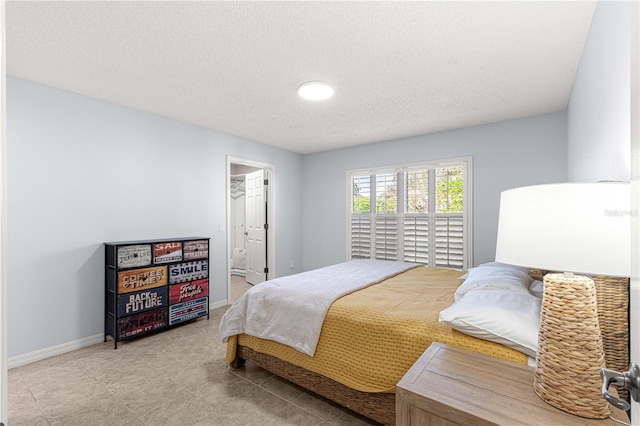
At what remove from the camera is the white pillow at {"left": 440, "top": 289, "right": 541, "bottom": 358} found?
1.37m

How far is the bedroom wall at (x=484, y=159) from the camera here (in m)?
3.38

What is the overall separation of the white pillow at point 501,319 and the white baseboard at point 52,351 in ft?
10.8

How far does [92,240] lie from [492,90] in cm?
418

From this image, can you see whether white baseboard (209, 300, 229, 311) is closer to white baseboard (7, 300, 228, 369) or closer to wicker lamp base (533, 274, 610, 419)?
white baseboard (7, 300, 228, 369)

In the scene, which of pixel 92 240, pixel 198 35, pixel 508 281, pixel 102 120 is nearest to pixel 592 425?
pixel 508 281

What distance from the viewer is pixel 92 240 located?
296cm

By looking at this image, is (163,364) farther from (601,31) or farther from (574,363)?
(601,31)

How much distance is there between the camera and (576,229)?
832mm

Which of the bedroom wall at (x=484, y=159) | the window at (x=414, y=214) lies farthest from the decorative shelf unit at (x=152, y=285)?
the window at (x=414, y=214)

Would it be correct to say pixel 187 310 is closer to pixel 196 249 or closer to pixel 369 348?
pixel 196 249

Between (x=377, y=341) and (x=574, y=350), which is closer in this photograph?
(x=574, y=350)

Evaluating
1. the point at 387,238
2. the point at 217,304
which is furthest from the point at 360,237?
the point at 217,304

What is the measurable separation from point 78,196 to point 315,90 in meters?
2.52

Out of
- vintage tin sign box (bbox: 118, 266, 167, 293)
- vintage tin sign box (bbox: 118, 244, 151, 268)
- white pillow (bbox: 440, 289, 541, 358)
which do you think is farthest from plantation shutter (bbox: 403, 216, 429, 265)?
vintage tin sign box (bbox: 118, 244, 151, 268)
